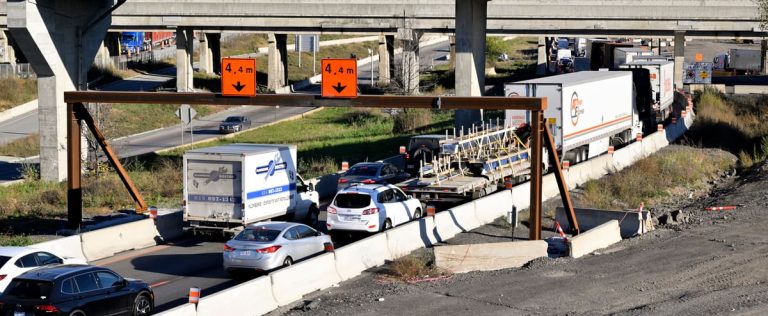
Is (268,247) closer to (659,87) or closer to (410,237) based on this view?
(410,237)

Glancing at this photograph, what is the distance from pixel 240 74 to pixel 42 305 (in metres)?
11.9

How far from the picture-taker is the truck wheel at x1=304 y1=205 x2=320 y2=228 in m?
32.5

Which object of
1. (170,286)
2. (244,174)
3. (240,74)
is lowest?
(170,286)

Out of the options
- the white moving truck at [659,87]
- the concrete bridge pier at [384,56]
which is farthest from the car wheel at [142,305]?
the concrete bridge pier at [384,56]

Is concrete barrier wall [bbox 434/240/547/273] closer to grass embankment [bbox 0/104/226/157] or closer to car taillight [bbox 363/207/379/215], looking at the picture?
car taillight [bbox 363/207/379/215]

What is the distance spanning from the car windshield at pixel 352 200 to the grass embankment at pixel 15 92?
4742 centimetres

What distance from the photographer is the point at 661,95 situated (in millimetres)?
57094

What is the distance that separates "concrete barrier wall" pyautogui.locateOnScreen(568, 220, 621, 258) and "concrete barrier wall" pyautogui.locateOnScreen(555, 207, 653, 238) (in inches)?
40.7

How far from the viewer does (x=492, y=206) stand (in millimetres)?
33281

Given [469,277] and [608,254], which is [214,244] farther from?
[608,254]

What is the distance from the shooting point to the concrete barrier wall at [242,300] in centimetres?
2062

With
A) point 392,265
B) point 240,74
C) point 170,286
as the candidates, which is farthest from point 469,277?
point 240,74

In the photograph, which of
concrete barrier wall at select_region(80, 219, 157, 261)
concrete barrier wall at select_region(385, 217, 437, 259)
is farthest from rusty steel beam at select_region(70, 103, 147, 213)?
concrete barrier wall at select_region(385, 217, 437, 259)

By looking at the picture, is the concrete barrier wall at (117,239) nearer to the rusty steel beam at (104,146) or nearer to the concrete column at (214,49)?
the rusty steel beam at (104,146)
